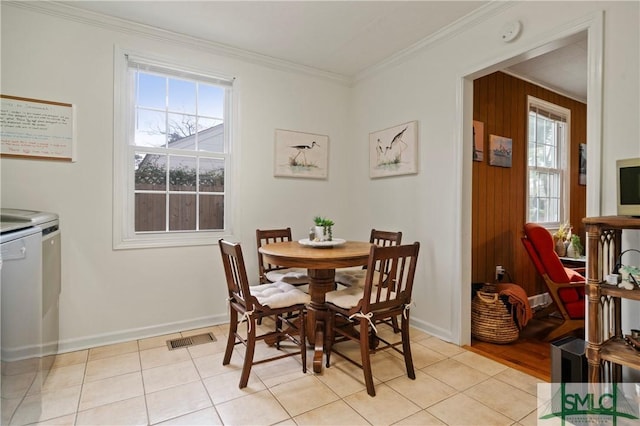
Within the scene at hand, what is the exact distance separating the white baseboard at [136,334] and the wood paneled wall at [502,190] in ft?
8.92

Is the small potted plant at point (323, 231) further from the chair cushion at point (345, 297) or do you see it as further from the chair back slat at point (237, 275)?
the chair back slat at point (237, 275)

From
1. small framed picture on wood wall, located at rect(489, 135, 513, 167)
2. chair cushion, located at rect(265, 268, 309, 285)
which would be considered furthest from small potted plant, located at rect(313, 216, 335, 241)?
small framed picture on wood wall, located at rect(489, 135, 513, 167)

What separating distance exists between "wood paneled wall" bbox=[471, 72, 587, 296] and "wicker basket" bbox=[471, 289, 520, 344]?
1.91 ft

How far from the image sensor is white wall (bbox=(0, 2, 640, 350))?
2254 mm

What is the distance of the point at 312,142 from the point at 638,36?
8.80ft

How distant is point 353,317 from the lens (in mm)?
2059

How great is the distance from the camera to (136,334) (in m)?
2.83

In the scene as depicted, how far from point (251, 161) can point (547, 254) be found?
2920 mm

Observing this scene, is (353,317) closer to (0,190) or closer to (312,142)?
(312,142)

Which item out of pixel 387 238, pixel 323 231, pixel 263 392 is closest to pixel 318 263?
pixel 323 231

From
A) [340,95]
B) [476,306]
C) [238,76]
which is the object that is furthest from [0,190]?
[476,306]

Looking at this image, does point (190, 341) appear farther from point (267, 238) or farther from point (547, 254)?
point (547, 254)

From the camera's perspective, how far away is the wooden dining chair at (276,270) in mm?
2887

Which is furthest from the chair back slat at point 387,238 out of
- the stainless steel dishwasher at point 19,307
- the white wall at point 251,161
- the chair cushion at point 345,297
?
the stainless steel dishwasher at point 19,307
